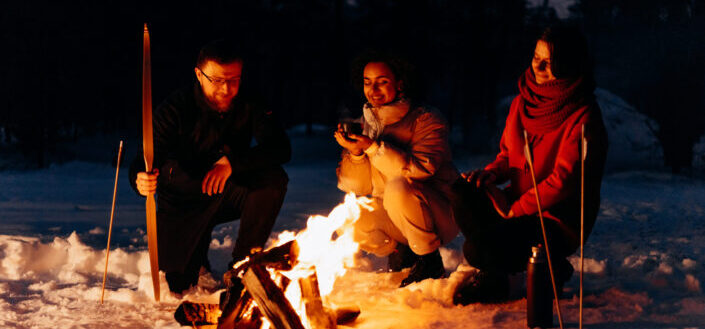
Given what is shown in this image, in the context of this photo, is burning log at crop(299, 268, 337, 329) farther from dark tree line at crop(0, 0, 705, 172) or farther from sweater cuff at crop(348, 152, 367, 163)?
dark tree line at crop(0, 0, 705, 172)

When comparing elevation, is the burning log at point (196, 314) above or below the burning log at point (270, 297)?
below

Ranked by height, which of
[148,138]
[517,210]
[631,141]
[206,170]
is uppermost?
[148,138]

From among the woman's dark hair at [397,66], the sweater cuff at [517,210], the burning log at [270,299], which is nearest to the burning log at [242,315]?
the burning log at [270,299]

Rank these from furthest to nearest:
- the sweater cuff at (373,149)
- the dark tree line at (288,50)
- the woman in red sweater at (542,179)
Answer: the dark tree line at (288,50)
the sweater cuff at (373,149)
the woman in red sweater at (542,179)

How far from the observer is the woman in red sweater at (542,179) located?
3746 millimetres

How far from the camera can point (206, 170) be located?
14.9ft

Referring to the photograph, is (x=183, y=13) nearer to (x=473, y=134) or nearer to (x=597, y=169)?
(x=473, y=134)

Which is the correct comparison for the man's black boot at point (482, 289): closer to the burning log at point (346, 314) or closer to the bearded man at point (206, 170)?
the burning log at point (346, 314)

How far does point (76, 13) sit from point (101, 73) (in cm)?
175

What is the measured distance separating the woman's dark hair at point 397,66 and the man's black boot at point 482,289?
1.37m

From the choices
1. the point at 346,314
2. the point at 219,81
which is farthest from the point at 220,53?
the point at 346,314

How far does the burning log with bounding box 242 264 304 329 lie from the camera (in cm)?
323

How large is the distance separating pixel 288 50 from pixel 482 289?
22.2 m

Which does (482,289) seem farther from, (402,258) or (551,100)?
(551,100)
